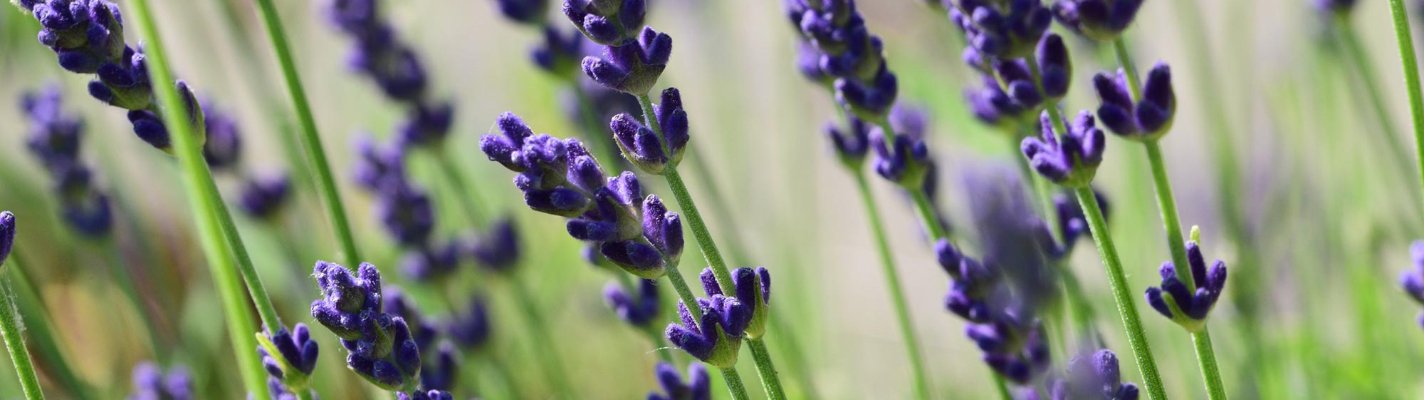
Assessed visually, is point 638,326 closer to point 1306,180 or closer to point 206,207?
point 206,207

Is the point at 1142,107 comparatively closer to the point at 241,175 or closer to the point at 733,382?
the point at 733,382

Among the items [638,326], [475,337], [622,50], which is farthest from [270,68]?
[622,50]

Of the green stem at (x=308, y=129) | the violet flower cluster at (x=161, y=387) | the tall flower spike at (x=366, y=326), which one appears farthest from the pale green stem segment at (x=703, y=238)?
the violet flower cluster at (x=161, y=387)

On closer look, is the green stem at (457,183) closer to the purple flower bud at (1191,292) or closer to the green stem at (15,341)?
the green stem at (15,341)

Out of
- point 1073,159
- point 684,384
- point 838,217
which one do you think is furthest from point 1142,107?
point 838,217

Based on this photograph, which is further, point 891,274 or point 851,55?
point 891,274

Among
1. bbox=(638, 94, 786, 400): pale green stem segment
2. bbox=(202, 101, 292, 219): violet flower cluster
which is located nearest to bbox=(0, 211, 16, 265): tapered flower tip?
bbox=(638, 94, 786, 400): pale green stem segment

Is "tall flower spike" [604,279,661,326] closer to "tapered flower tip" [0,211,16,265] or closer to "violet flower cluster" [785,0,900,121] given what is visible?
"violet flower cluster" [785,0,900,121]
